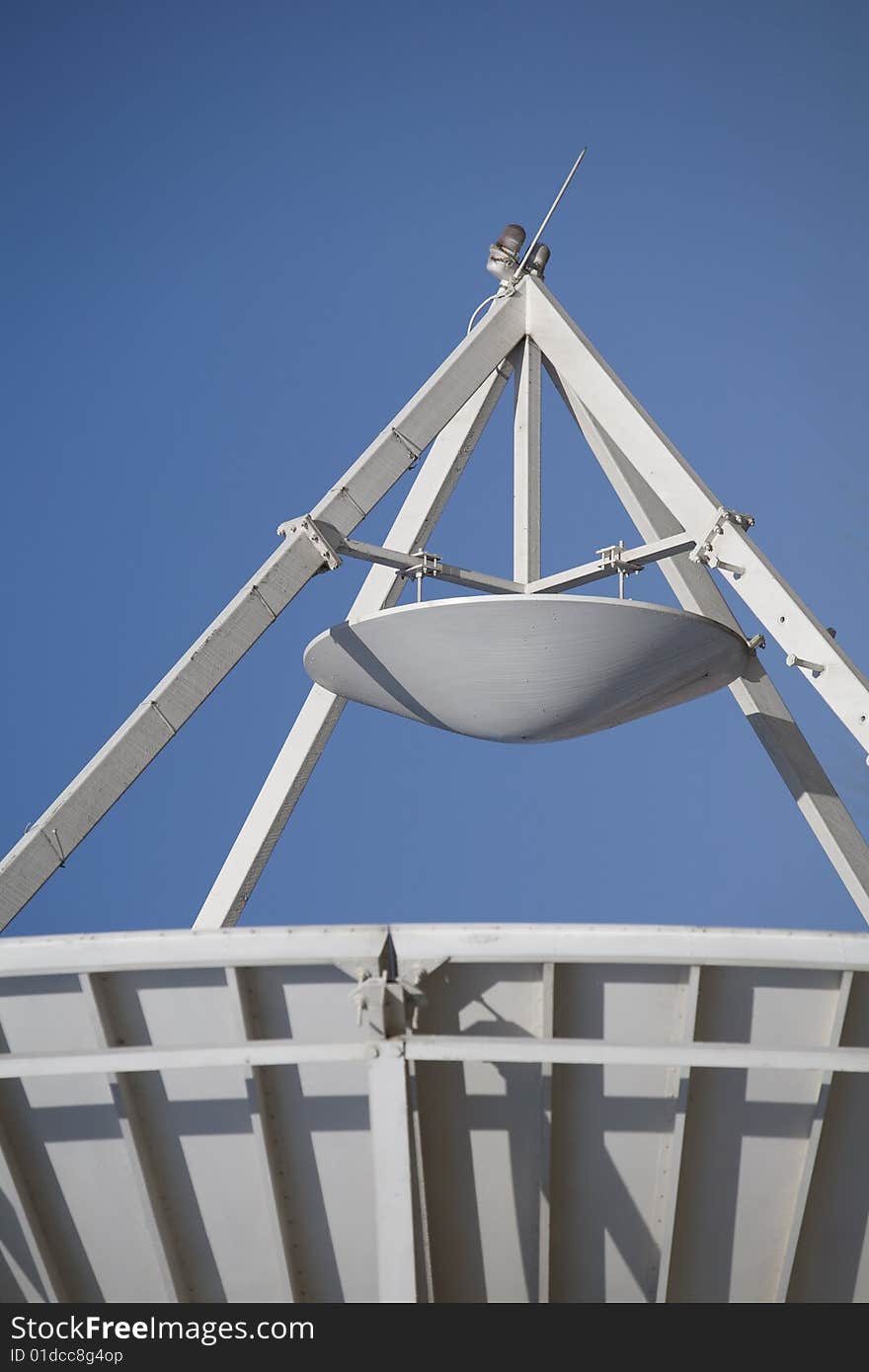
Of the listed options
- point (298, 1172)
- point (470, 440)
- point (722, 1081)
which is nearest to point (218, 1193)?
point (298, 1172)

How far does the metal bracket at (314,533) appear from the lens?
18438mm

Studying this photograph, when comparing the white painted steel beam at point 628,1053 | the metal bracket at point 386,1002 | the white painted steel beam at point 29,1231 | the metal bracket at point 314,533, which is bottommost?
the white painted steel beam at point 29,1231

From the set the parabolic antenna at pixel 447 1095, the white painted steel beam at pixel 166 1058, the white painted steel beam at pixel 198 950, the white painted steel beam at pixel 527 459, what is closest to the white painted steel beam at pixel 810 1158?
the parabolic antenna at pixel 447 1095

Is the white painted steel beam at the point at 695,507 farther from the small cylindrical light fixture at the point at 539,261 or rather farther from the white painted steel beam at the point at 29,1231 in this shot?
the white painted steel beam at the point at 29,1231

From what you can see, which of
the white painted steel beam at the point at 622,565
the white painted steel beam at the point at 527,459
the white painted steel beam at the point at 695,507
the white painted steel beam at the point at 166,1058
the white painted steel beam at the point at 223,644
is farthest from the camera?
the white painted steel beam at the point at 527,459

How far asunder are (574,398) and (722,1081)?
1223cm

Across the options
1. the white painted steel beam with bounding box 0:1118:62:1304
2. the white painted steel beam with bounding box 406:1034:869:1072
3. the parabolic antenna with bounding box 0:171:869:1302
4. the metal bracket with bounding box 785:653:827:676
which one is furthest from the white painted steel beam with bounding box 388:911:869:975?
the metal bracket with bounding box 785:653:827:676

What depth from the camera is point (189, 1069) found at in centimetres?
1296

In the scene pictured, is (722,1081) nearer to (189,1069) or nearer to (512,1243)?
(512,1243)

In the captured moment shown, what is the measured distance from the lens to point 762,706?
812 inches

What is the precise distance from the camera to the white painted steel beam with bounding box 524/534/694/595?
63.9 ft

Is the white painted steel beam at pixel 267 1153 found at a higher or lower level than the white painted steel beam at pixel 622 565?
lower

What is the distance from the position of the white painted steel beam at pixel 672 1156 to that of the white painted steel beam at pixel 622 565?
7.52 metres

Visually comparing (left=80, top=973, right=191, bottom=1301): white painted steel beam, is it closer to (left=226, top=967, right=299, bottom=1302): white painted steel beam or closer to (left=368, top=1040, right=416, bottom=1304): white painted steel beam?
(left=226, top=967, right=299, bottom=1302): white painted steel beam
